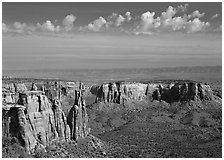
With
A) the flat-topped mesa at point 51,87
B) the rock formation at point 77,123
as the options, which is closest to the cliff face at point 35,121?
the rock formation at point 77,123

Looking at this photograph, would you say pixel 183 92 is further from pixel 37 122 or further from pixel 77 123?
pixel 37 122

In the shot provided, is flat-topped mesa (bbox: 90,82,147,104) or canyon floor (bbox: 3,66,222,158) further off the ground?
flat-topped mesa (bbox: 90,82,147,104)

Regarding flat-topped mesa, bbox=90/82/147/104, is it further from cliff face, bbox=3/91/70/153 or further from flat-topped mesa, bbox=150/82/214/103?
cliff face, bbox=3/91/70/153

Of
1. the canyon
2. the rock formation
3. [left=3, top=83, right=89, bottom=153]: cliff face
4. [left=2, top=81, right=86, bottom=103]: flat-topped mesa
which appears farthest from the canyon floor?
[left=2, top=81, right=86, bottom=103]: flat-topped mesa

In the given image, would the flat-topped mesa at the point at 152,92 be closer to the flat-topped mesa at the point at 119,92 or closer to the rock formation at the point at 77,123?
the flat-topped mesa at the point at 119,92

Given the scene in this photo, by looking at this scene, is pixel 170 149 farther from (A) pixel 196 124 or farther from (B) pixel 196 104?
(B) pixel 196 104
